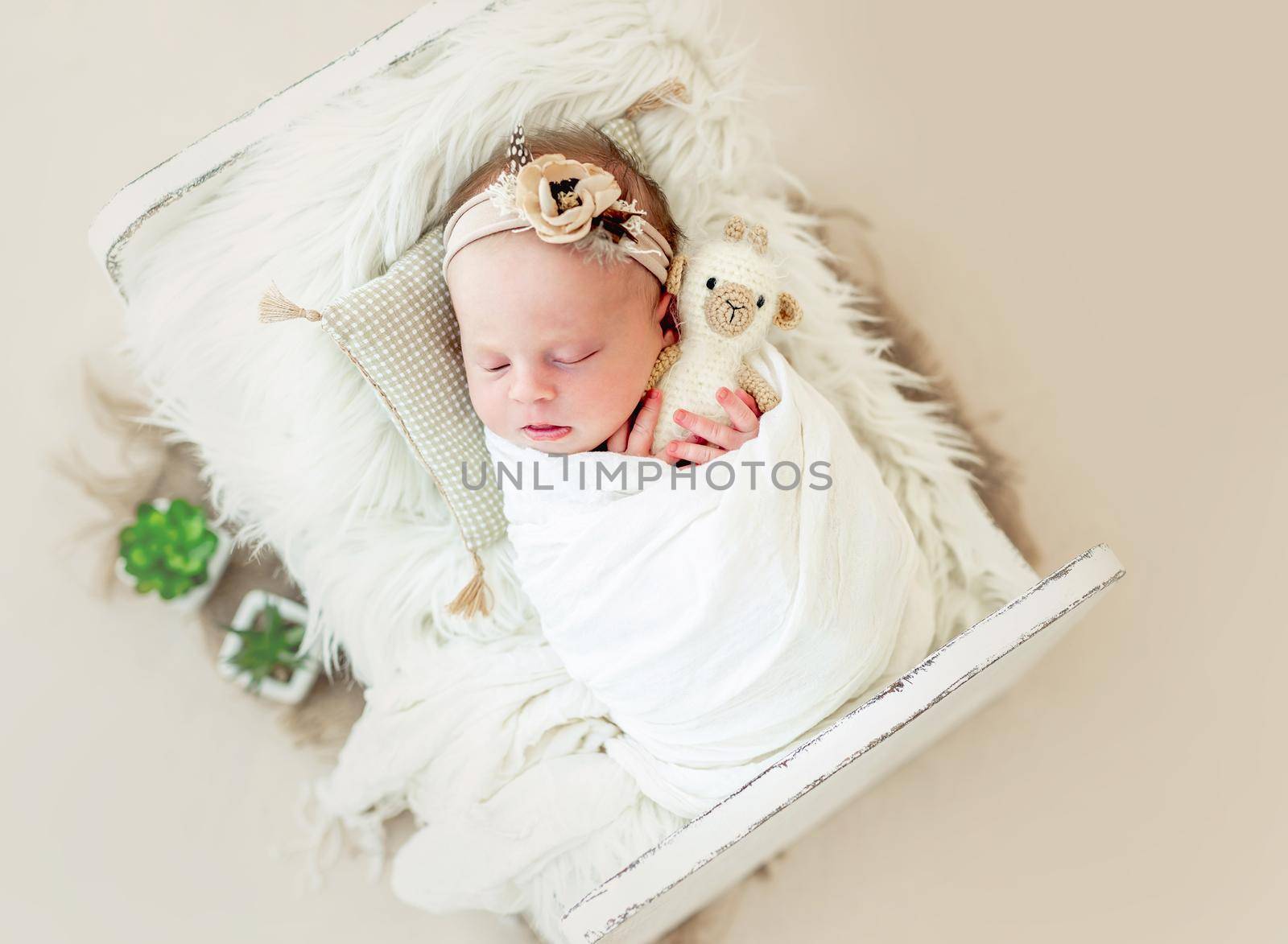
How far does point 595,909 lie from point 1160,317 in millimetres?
1356

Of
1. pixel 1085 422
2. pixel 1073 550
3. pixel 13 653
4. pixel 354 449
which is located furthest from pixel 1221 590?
pixel 13 653

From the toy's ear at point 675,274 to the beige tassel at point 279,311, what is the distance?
40 centimetres

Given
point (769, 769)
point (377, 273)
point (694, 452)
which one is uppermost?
point (377, 273)

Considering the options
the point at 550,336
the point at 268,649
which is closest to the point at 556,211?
the point at 550,336

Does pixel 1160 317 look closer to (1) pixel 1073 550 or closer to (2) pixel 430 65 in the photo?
(1) pixel 1073 550

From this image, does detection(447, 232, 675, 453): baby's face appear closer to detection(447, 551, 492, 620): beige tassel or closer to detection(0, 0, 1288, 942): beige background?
detection(447, 551, 492, 620): beige tassel

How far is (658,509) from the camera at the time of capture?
41.2 inches

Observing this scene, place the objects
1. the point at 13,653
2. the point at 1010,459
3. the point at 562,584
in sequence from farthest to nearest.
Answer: the point at 1010,459 → the point at 13,653 → the point at 562,584

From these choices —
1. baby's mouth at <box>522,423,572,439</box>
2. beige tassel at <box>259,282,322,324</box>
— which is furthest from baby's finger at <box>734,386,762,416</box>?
beige tassel at <box>259,282,322,324</box>

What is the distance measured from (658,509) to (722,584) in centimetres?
12

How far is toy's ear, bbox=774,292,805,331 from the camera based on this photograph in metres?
1.10

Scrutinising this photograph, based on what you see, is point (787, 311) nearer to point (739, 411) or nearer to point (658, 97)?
point (739, 411)

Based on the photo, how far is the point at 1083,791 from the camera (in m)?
1.41

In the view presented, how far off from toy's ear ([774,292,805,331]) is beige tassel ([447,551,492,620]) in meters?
0.50
